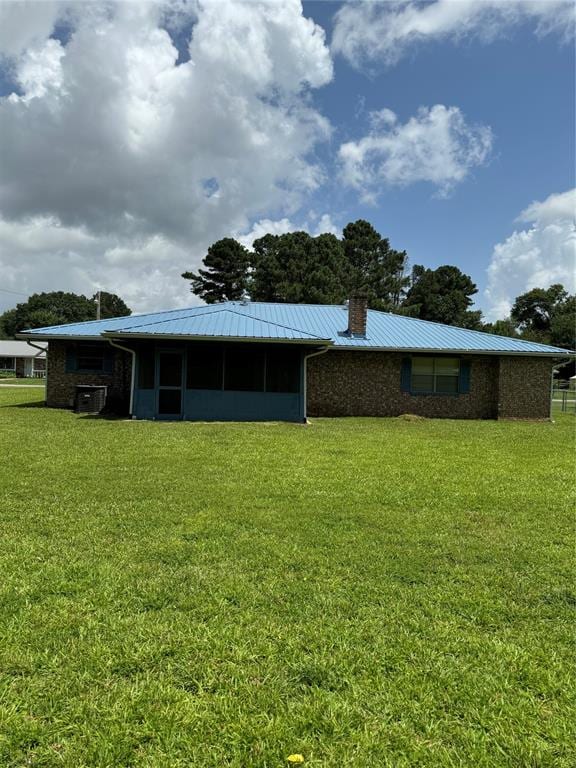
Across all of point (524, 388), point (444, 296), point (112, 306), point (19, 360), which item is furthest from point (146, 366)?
point (112, 306)

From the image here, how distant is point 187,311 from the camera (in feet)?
59.9

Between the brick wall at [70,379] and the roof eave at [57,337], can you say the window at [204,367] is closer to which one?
the brick wall at [70,379]

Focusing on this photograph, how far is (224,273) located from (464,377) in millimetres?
34982

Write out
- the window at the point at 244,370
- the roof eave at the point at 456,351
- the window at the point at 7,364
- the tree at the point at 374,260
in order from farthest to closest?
the window at the point at 7,364, the tree at the point at 374,260, the roof eave at the point at 456,351, the window at the point at 244,370

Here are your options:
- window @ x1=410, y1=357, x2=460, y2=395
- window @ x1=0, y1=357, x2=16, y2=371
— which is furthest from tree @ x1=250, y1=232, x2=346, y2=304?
window @ x1=0, y1=357, x2=16, y2=371

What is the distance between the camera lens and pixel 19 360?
5138 centimetres

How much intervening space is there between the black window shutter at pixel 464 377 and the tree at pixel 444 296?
131 feet

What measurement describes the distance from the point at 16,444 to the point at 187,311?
9.72m

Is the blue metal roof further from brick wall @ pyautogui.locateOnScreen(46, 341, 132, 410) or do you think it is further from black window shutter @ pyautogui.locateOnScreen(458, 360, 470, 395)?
brick wall @ pyautogui.locateOnScreen(46, 341, 132, 410)

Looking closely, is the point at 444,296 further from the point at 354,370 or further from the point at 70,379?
the point at 70,379

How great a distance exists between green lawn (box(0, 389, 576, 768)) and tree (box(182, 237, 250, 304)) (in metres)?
43.0

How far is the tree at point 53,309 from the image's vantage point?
96919 mm

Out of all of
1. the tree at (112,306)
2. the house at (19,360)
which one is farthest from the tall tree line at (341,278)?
the tree at (112,306)

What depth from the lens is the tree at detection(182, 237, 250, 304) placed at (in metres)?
48.3
